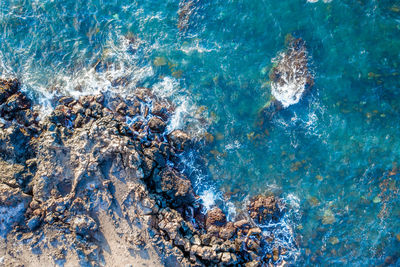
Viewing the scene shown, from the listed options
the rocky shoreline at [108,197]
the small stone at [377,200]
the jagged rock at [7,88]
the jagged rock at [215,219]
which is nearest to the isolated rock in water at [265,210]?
the rocky shoreline at [108,197]

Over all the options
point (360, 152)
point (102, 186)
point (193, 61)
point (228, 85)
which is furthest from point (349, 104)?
point (102, 186)

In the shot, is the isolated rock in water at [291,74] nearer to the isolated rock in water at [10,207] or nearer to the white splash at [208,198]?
the white splash at [208,198]

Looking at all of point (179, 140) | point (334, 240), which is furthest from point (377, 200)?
point (179, 140)

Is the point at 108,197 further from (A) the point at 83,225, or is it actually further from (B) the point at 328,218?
(B) the point at 328,218

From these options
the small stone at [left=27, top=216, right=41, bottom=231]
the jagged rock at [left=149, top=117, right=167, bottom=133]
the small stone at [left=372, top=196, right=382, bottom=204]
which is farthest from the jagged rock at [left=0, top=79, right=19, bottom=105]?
the small stone at [left=372, top=196, right=382, bottom=204]

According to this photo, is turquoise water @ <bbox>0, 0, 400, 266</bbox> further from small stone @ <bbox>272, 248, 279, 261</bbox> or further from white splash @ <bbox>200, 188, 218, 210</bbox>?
small stone @ <bbox>272, 248, 279, 261</bbox>

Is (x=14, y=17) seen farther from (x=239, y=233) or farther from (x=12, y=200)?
(x=239, y=233)
